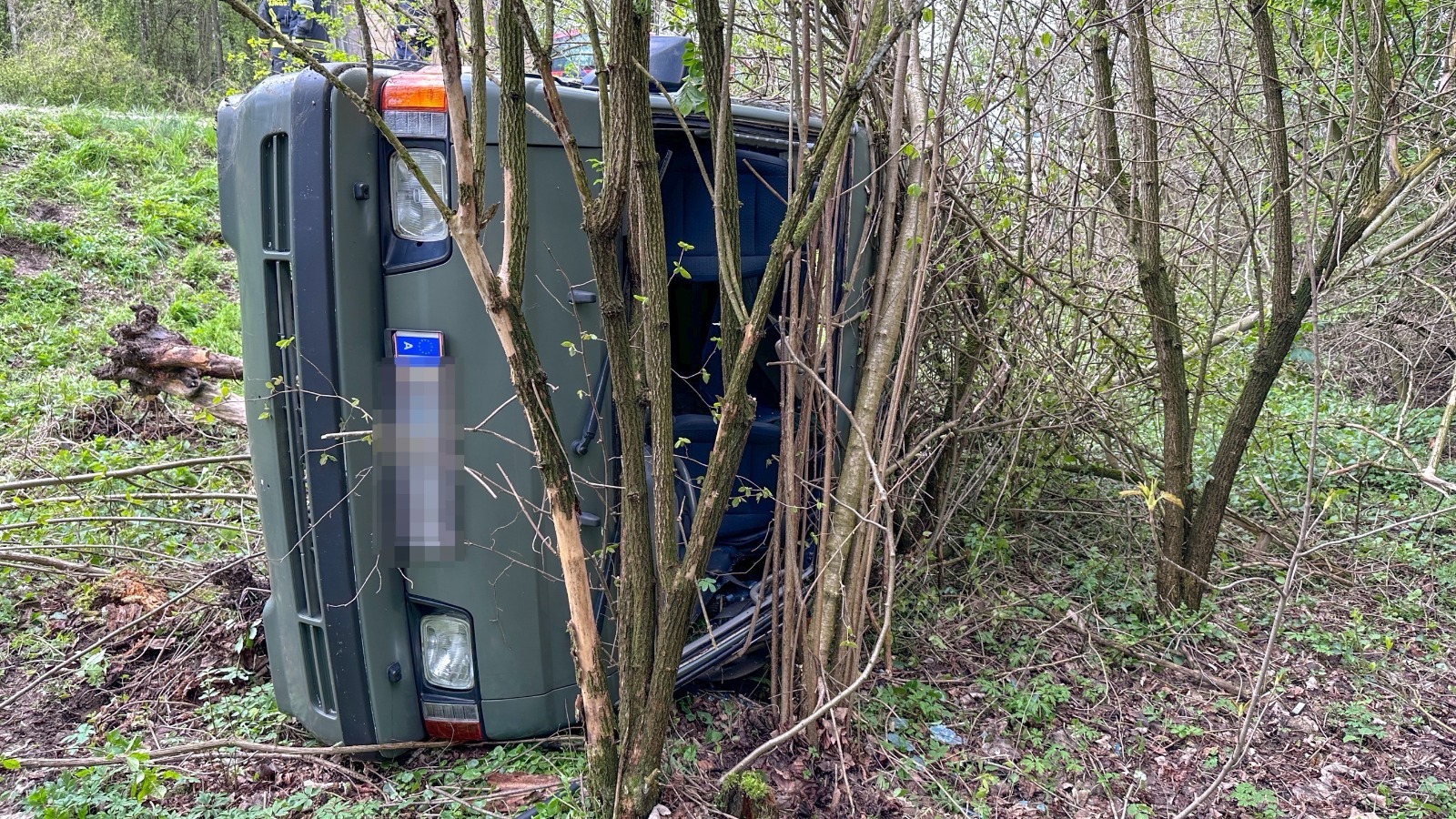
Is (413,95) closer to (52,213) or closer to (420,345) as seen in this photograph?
(420,345)

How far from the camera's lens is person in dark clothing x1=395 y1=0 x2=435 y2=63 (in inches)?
164

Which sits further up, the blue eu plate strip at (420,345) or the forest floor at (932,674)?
the blue eu plate strip at (420,345)

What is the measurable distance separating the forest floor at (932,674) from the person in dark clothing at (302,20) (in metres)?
2.36

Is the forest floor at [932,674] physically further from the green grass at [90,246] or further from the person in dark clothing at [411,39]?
the person in dark clothing at [411,39]

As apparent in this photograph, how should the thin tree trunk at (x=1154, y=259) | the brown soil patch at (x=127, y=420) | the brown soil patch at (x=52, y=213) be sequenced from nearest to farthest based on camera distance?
the thin tree trunk at (x=1154, y=259)
the brown soil patch at (x=127, y=420)
the brown soil patch at (x=52, y=213)

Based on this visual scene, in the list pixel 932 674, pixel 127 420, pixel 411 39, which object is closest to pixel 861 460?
pixel 932 674

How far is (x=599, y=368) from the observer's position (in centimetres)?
255

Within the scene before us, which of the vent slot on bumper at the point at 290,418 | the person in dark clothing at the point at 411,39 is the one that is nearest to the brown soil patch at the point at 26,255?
the person in dark clothing at the point at 411,39

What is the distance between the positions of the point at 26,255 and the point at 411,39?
14.5 ft

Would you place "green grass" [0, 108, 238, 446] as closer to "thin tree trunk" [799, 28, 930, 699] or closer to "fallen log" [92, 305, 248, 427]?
"fallen log" [92, 305, 248, 427]

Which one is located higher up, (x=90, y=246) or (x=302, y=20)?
(x=302, y=20)

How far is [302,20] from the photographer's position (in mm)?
6156

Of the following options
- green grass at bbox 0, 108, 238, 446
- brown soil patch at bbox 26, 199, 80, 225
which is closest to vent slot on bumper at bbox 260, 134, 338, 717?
green grass at bbox 0, 108, 238, 446

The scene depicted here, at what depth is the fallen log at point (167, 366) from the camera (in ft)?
14.8
